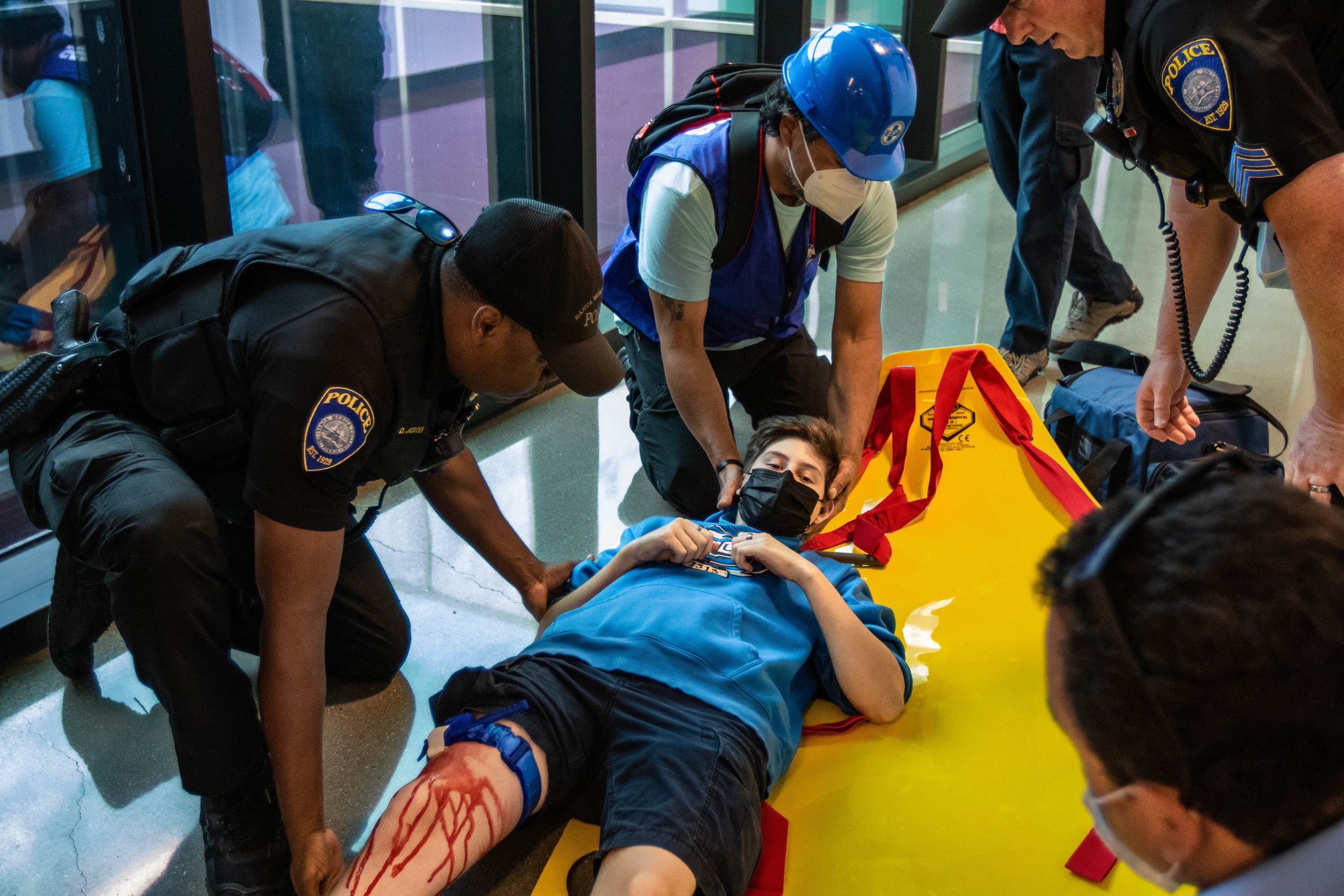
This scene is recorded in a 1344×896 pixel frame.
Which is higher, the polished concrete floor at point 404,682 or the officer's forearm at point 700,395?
the officer's forearm at point 700,395

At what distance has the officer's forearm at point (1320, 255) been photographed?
160cm

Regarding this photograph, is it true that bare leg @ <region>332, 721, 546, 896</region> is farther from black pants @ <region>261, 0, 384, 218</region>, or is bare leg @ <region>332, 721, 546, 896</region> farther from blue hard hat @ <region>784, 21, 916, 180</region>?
black pants @ <region>261, 0, 384, 218</region>

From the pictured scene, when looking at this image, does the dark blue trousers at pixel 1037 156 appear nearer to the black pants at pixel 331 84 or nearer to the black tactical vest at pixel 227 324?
the black pants at pixel 331 84

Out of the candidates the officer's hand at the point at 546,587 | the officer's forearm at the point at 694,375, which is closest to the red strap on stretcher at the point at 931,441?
the officer's forearm at the point at 694,375

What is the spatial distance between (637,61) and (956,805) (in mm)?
3435

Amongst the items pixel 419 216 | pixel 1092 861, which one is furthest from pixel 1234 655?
pixel 419 216

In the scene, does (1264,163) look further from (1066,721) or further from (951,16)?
(1066,721)

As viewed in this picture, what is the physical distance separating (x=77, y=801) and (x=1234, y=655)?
6.27 ft

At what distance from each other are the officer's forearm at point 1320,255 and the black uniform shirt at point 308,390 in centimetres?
131

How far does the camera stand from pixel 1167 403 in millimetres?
2350

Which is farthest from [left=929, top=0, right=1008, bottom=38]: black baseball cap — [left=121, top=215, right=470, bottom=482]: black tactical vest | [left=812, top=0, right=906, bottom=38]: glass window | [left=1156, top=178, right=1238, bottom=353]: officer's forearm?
[left=812, top=0, right=906, bottom=38]: glass window

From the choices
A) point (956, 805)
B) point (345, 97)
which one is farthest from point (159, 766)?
point (345, 97)

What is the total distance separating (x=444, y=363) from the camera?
1697 mm

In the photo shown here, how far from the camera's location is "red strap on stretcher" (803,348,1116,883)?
2.45 meters
